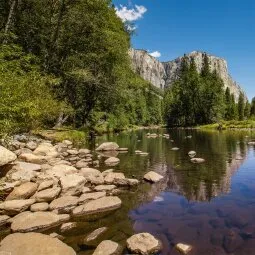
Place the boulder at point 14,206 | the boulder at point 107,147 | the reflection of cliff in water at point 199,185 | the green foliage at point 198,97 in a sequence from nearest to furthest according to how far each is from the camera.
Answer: the boulder at point 14,206, the reflection of cliff in water at point 199,185, the boulder at point 107,147, the green foliage at point 198,97

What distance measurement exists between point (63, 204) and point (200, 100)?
269 ft

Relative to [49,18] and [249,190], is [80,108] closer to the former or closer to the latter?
[49,18]

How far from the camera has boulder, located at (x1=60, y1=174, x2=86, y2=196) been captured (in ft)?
38.8

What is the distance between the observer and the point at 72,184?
1198 centimetres

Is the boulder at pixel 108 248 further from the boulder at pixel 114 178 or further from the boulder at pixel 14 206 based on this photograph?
the boulder at pixel 114 178

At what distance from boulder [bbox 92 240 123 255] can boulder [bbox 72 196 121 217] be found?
104 inches

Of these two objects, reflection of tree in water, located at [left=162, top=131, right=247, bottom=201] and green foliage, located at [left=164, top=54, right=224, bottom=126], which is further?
green foliage, located at [left=164, top=54, right=224, bottom=126]

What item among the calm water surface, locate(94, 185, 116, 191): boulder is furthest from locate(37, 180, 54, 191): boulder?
the calm water surface

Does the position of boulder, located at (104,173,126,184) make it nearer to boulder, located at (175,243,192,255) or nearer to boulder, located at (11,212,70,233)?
boulder, located at (11,212,70,233)

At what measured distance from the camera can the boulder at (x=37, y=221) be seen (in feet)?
28.7

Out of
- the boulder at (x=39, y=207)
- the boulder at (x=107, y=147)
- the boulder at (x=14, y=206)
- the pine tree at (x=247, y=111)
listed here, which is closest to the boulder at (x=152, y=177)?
the boulder at (x=39, y=207)

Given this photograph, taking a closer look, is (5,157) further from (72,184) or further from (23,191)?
(72,184)

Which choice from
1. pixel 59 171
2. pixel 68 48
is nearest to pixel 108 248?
pixel 59 171

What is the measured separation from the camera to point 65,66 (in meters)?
34.0
